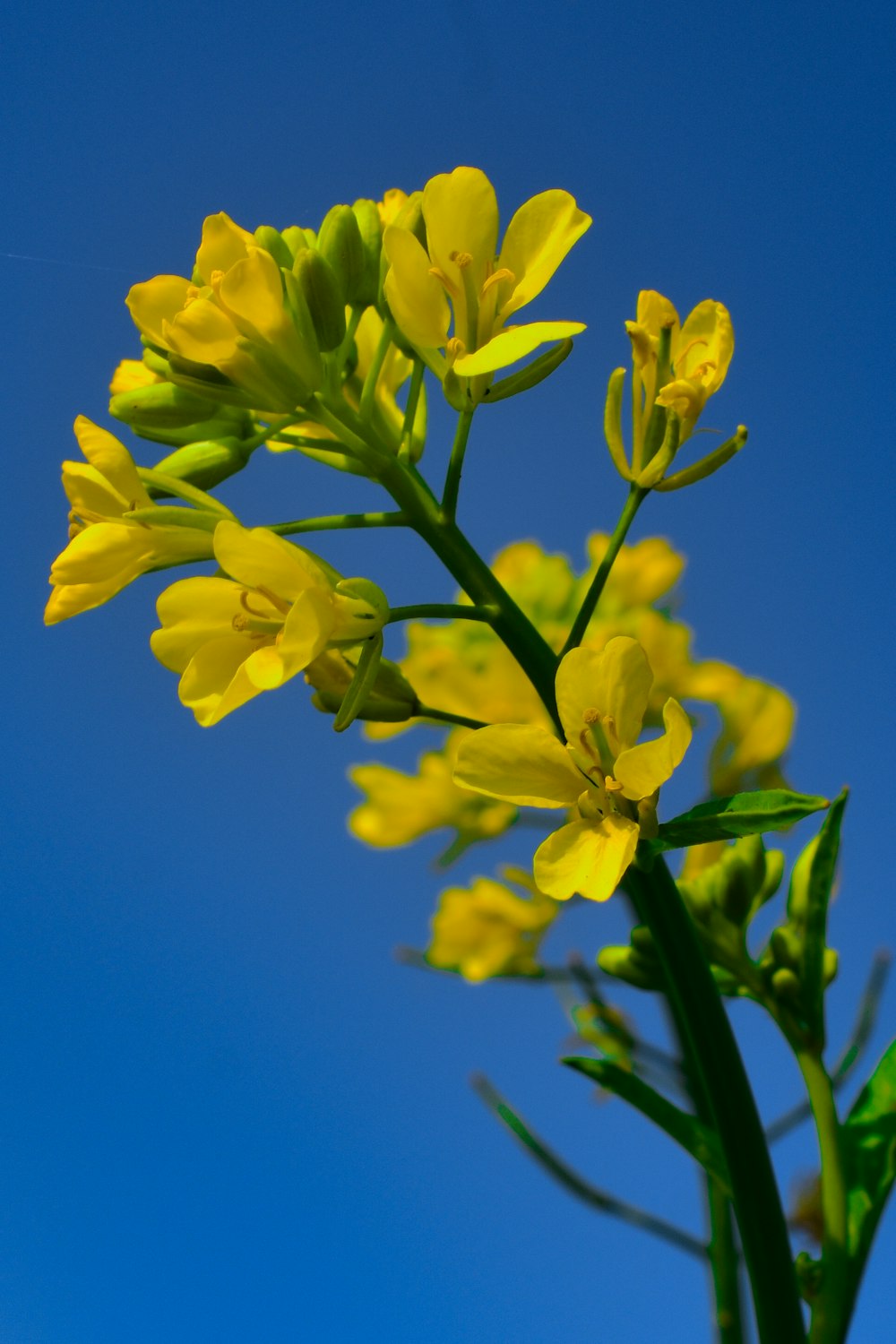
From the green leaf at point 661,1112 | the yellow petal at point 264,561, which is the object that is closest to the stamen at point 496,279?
the yellow petal at point 264,561

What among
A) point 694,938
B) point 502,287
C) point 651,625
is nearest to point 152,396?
point 502,287

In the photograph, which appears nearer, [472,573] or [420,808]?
[472,573]

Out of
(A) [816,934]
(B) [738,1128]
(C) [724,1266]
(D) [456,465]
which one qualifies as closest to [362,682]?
(D) [456,465]

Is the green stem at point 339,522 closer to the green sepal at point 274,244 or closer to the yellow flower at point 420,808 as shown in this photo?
the green sepal at point 274,244

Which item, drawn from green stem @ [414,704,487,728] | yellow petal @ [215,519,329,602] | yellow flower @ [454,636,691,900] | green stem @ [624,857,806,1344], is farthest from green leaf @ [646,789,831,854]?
yellow petal @ [215,519,329,602]

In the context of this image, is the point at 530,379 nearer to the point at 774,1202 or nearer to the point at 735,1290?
the point at 774,1202

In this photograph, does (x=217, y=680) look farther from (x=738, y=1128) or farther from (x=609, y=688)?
(x=738, y=1128)
